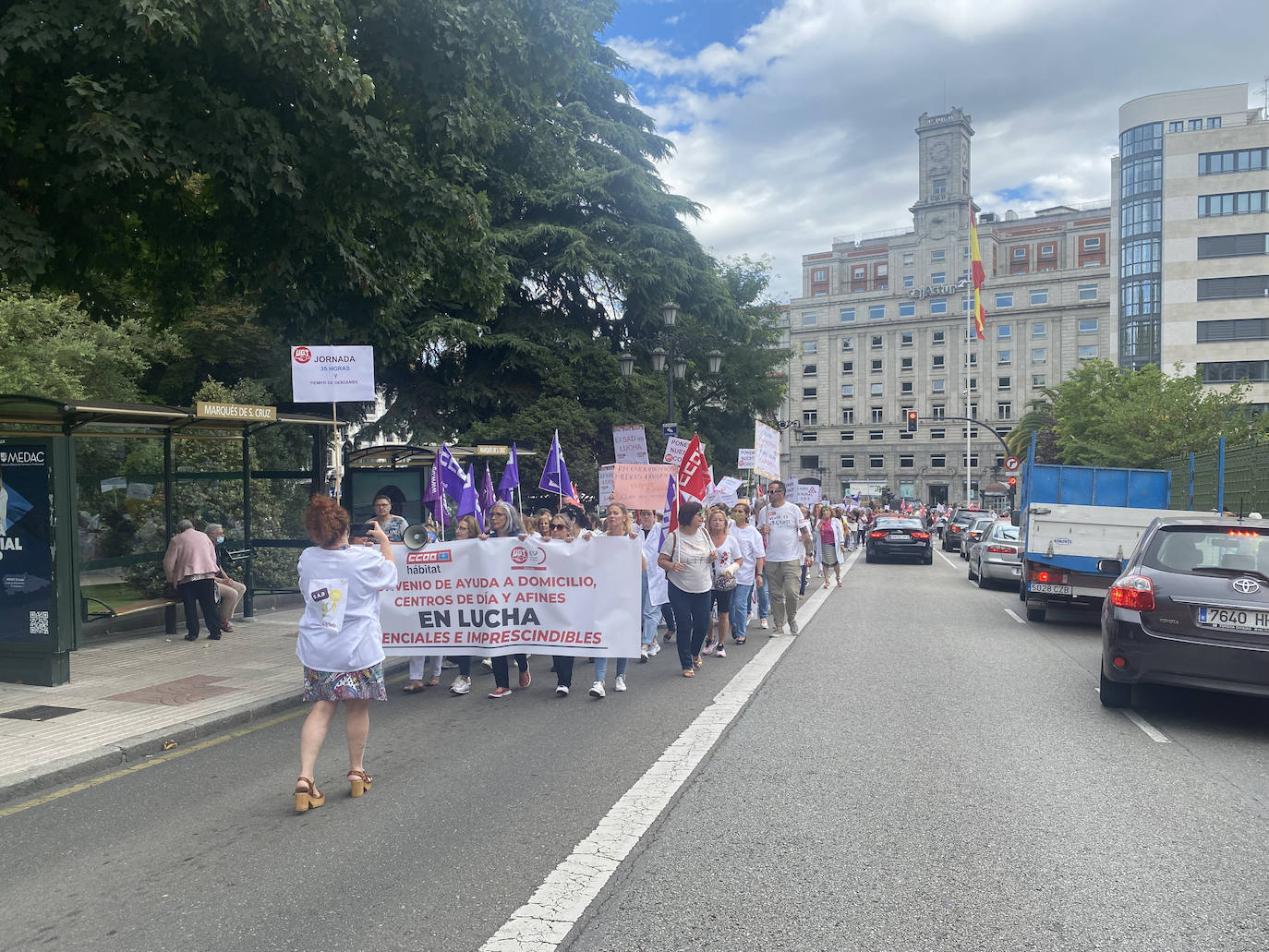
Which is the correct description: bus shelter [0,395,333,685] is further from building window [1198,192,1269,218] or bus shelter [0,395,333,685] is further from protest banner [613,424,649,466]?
building window [1198,192,1269,218]

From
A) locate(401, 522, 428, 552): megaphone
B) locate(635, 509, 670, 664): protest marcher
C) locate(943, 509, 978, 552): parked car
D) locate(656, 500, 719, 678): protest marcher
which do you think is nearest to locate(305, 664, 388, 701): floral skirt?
locate(401, 522, 428, 552): megaphone

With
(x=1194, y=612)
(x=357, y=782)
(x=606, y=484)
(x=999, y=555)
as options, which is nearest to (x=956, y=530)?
(x=999, y=555)

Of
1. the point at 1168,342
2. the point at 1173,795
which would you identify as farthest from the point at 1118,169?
the point at 1173,795

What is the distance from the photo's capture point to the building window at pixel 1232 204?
202ft

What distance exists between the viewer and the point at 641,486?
14234 millimetres

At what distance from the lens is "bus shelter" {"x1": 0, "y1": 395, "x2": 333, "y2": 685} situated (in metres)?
9.03

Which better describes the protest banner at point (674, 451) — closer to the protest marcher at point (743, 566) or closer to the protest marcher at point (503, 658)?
the protest marcher at point (743, 566)

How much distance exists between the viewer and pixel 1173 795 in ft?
19.2

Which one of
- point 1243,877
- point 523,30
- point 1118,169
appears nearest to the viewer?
point 1243,877

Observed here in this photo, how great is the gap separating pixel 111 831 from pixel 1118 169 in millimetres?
78646

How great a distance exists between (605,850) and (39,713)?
18.3ft

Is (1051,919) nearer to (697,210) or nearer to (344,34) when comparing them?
(344,34)

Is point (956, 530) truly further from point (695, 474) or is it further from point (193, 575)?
point (193, 575)

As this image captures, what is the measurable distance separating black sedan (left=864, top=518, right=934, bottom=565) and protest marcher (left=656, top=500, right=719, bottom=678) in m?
Answer: 22.3
